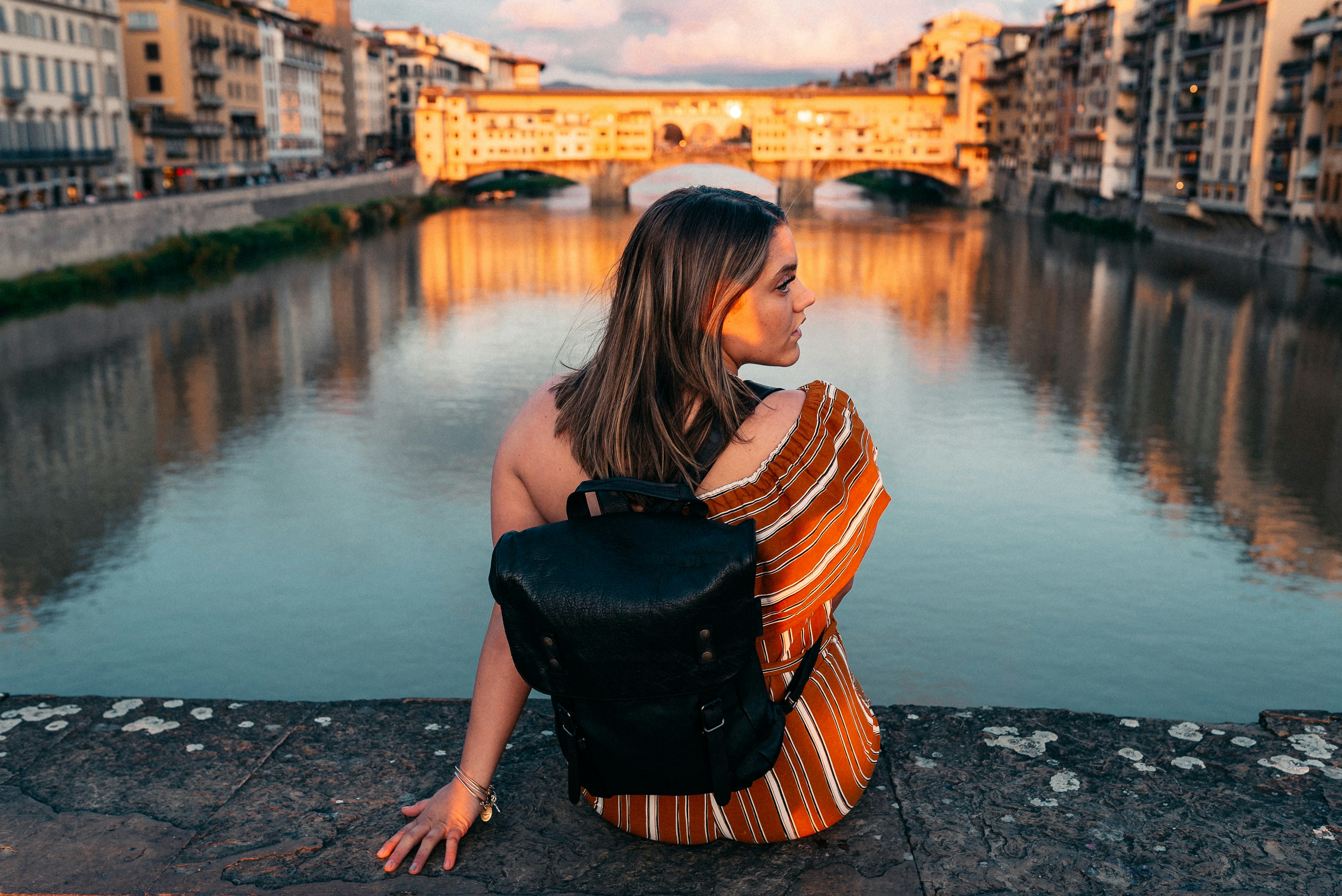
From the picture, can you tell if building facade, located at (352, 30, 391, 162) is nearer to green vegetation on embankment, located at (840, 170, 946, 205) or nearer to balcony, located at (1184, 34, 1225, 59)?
green vegetation on embankment, located at (840, 170, 946, 205)

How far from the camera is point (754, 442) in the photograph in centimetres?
161

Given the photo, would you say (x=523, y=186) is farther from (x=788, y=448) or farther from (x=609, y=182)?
(x=788, y=448)

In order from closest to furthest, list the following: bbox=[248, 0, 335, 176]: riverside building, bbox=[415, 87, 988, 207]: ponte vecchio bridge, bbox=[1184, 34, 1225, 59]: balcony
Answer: bbox=[1184, 34, 1225, 59]: balcony → bbox=[248, 0, 335, 176]: riverside building → bbox=[415, 87, 988, 207]: ponte vecchio bridge

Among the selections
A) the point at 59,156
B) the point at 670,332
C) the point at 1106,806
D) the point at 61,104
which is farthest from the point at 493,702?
the point at 61,104

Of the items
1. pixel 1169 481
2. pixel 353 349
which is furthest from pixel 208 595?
pixel 353 349

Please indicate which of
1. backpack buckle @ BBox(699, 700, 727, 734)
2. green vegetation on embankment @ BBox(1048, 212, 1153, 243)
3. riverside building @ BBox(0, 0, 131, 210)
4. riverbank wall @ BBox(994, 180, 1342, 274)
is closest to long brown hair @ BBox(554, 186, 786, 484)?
backpack buckle @ BBox(699, 700, 727, 734)

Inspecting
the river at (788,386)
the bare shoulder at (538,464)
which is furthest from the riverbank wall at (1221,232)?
the bare shoulder at (538,464)

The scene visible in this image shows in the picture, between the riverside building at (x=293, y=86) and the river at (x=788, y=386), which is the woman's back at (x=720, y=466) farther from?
the riverside building at (x=293, y=86)

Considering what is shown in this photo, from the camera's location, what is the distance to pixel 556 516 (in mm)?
1712

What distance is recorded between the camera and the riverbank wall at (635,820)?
63.7 inches

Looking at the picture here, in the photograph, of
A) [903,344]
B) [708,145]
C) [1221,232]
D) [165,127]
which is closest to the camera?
[903,344]

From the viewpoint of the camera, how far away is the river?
7785mm

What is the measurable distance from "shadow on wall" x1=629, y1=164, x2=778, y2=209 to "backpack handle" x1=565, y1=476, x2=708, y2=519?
165ft

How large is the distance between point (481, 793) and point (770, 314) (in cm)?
80
